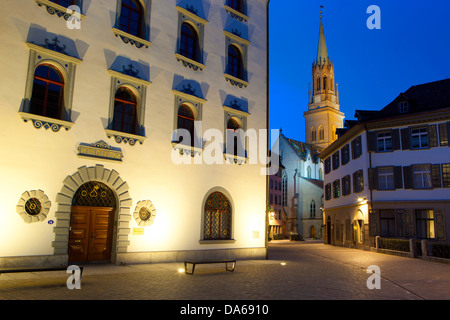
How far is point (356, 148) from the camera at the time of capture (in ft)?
107

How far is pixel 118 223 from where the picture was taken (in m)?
15.2

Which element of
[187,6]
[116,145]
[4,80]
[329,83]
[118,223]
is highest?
[329,83]

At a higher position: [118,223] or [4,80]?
[4,80]

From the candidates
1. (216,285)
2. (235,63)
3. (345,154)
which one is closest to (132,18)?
(235,63)

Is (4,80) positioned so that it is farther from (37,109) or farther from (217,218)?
(217,218)

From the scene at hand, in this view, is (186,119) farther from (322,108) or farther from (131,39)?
(322,108)

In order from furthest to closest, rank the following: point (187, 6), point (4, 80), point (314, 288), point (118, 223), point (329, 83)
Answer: point (329, 83) < point (187, 6) < point (118, 223) < point (4, 80) < point (314, 288)

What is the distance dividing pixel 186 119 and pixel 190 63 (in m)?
2.73

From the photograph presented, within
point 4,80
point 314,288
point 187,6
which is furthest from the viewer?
point 187,6

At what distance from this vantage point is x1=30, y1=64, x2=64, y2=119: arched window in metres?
13.7

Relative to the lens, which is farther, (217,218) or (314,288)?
(217,218)

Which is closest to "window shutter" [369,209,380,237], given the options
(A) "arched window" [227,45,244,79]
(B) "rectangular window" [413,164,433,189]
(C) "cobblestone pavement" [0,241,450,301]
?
(B) "rectangular window" [413,164,433,189]
